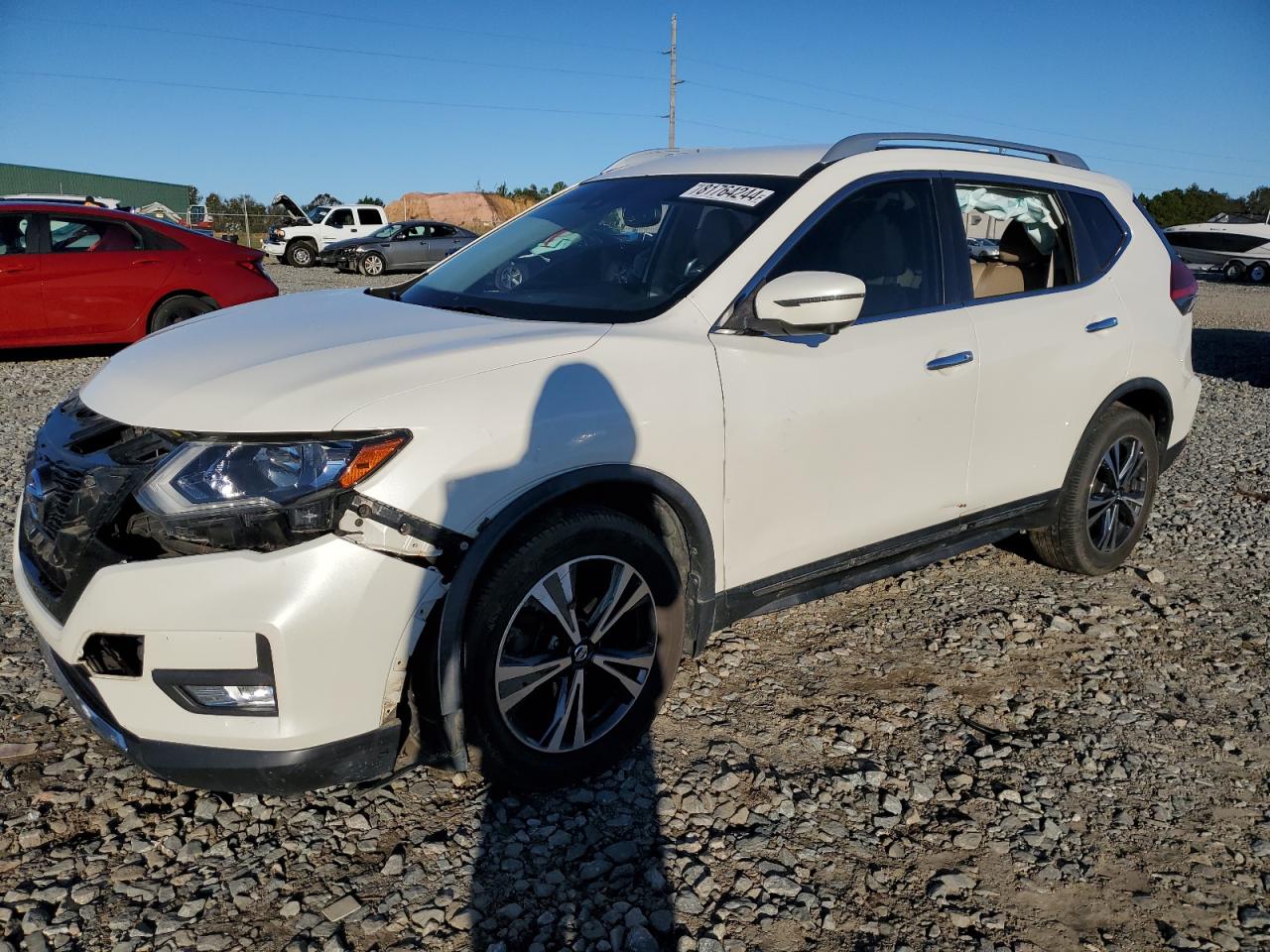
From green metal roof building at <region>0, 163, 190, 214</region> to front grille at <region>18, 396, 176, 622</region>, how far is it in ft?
144

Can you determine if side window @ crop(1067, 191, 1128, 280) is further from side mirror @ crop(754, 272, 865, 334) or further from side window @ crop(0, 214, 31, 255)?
side window @ crop(0, 214, 31, 255)

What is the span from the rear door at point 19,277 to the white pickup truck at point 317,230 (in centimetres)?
2016

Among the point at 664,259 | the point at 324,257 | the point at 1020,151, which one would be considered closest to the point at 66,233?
the point at 664,259

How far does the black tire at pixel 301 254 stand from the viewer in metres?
→ 28.1

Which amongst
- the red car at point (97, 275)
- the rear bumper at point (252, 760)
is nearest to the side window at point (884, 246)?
the rear bumper at point (252, 760)

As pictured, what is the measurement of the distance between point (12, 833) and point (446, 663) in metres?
1.30

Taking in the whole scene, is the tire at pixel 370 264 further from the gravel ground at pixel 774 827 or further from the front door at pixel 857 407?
the front door at pixel 857 407

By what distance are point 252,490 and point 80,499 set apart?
0.52m

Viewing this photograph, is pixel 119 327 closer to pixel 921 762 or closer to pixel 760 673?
pixel 760 673

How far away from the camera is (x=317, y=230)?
28391 mm

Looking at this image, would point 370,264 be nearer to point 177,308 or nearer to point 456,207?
point 177,308

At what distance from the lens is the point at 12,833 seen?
8.27 ft

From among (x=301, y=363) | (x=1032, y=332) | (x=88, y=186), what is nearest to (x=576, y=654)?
(x=301, y=363)

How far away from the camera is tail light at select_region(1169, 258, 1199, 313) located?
4.50 m
